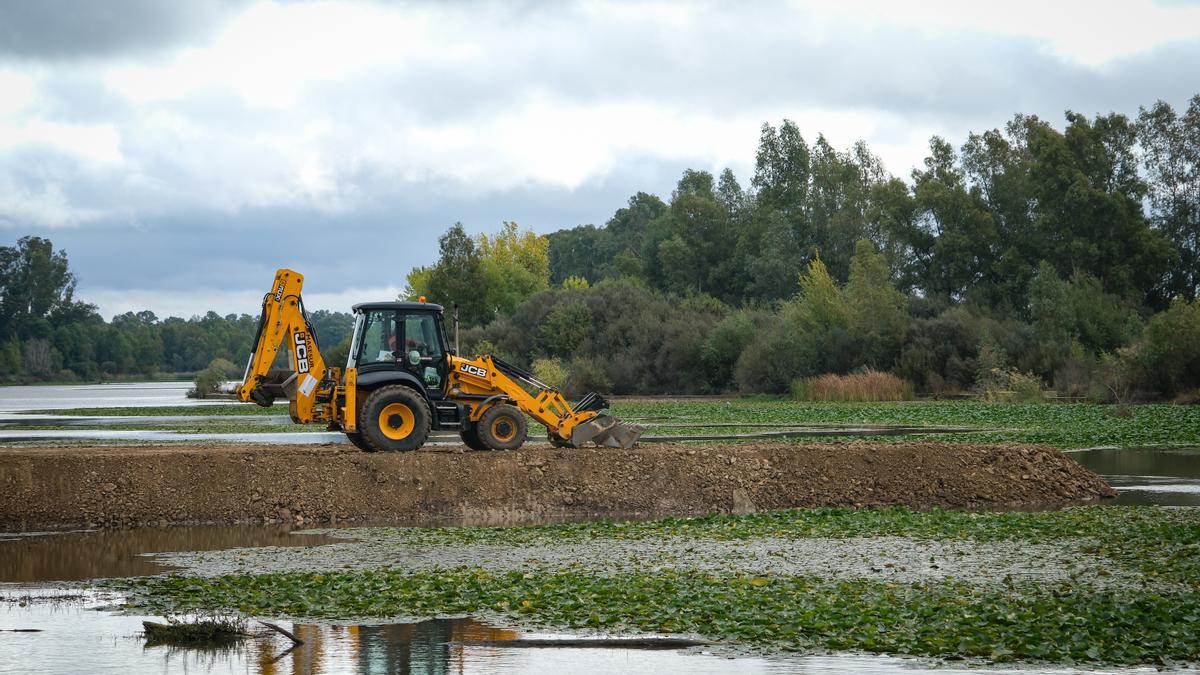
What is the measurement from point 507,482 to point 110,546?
23.3 feet

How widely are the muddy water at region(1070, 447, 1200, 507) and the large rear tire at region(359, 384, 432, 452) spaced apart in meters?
12.5

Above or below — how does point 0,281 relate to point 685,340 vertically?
above

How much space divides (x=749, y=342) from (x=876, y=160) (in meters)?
28.1

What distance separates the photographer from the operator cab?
23938 millimetres

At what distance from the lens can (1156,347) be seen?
59.7m

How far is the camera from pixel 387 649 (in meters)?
11.4

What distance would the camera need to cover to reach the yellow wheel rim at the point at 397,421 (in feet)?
78.8

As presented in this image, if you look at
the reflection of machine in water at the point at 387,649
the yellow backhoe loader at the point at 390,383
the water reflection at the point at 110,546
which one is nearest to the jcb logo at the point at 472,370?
the yellow backhoe loader at the point at 390,383

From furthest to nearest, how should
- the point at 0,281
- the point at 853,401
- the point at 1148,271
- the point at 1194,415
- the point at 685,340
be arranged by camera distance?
1. the point at 0,281
2. the point at 685,340
3. the point at 1148,271
4. the point at 853,401
5. the point at 1194,415

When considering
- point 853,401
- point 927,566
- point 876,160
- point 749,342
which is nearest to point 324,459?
point 927,566

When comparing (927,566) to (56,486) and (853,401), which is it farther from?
(853,401)

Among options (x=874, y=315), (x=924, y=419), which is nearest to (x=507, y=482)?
(x=924, y=419)

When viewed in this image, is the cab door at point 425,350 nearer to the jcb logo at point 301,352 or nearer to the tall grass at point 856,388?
the jcb logo at point 301,352

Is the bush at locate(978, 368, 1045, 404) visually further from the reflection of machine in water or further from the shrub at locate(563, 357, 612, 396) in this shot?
the reflection of machine in water
